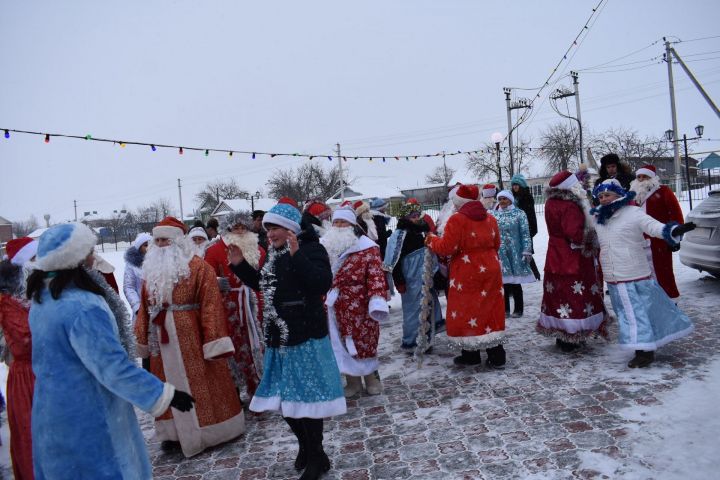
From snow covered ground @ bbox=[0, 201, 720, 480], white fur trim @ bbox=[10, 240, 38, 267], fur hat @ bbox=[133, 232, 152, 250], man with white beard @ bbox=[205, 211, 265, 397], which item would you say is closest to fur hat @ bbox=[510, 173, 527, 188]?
snow covered ground @ bbox=[0, 201, 720, 480]

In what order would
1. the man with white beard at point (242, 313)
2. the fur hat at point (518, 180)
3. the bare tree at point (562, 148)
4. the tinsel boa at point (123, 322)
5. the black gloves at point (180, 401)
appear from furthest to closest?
the bare tree at point (562, 148) → the fur hat at point (518, 180) → the man with white beard at point (242, 313) → the tinsel boa at point (123, 322) → the black gloves at point (180, 401)

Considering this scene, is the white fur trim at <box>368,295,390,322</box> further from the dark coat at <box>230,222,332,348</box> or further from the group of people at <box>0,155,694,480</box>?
the dark coat at <box>230,222,332,348</box>

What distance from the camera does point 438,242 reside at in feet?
16.9

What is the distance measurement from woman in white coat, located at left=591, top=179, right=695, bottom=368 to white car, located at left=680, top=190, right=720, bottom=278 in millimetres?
2768

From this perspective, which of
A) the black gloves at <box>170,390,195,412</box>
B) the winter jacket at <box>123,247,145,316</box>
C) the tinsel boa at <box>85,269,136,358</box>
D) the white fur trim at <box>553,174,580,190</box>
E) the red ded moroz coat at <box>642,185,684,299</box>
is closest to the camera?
the black gloves at <box>170,390,195,412</box>

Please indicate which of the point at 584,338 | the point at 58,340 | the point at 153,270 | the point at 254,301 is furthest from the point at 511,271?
the point at 58,340

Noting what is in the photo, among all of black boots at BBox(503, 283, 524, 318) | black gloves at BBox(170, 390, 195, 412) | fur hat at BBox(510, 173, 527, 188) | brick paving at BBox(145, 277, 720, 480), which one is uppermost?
fur hat at BBox(510, 173, 527, 188)

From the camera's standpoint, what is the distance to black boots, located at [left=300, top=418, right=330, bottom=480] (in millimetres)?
3416

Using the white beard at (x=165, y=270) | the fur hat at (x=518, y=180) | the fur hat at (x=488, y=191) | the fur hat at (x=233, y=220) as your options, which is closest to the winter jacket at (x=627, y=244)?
the fur hat at (x=488, y=191)

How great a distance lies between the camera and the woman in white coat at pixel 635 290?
15.7ft

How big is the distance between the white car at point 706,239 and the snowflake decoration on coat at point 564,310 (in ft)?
9.86

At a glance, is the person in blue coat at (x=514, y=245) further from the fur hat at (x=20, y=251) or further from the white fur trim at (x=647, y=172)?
the fur hat at (x=20, y=251)

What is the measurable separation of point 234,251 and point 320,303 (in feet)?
2.21

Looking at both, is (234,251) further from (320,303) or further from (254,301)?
(254,301)
